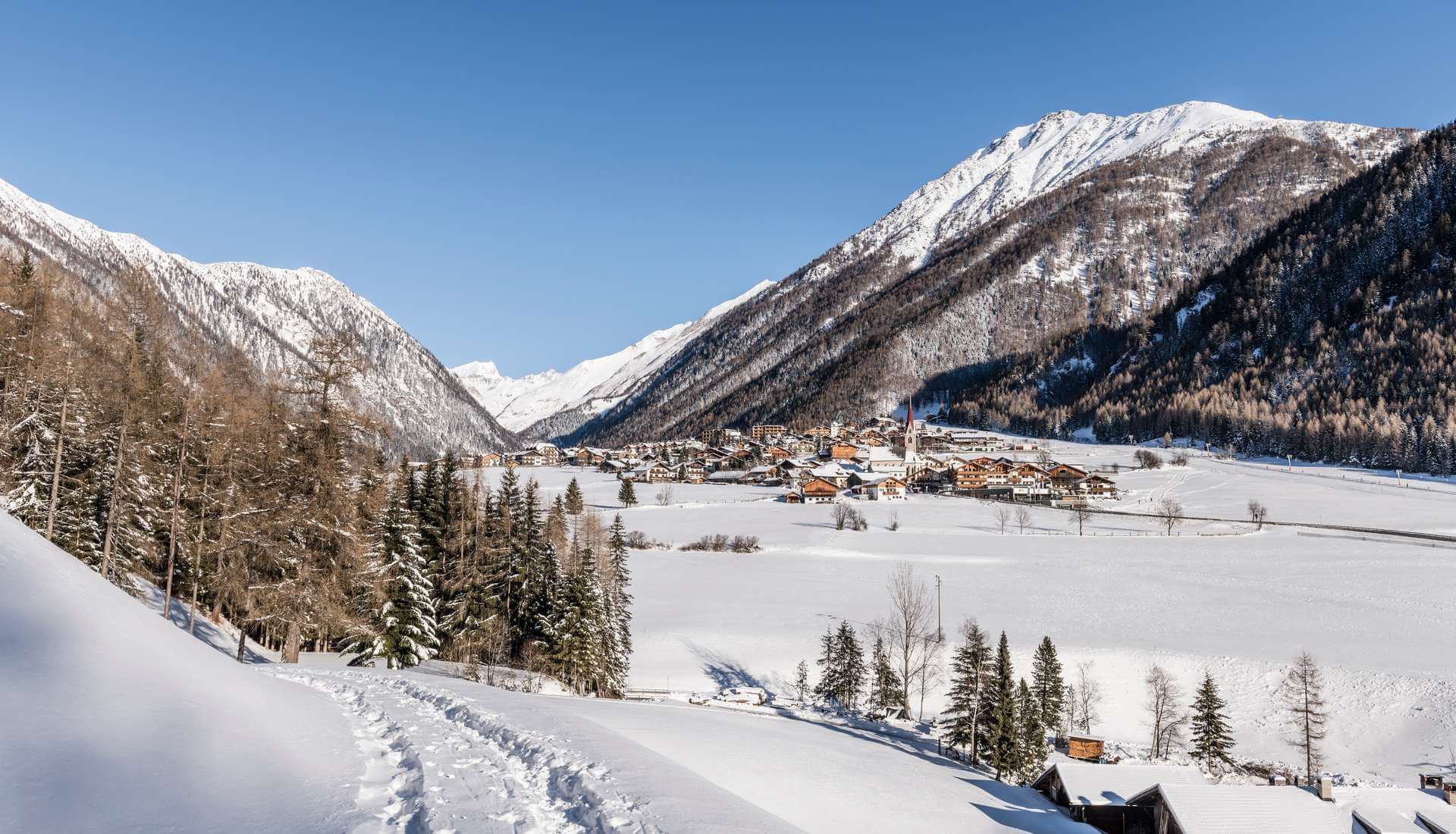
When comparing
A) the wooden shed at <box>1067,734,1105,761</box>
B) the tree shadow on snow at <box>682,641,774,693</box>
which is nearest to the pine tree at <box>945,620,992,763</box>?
the wooden shed at <box>1067,734,1105,761</box>

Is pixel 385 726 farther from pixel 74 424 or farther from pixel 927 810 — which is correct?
pixel 74 424

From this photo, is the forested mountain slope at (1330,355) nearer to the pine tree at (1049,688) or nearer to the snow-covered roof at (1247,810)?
the pine tree at (1049,688)

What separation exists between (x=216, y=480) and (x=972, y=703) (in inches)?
1140

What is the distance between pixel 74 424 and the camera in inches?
906

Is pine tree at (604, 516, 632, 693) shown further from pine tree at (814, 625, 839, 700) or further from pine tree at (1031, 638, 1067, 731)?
pine tree at (1031, 638, 1067, 731)

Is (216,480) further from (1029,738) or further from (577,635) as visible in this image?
(1029,738)

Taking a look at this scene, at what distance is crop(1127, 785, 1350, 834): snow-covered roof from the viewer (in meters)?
20.0

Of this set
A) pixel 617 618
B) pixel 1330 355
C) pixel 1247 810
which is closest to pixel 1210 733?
pixel 1247 810

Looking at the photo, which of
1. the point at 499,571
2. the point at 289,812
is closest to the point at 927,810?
the point at 289,812

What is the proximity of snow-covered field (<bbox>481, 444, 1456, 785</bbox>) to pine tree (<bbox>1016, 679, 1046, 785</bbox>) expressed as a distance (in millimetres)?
6157

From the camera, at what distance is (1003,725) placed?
30.6 metres

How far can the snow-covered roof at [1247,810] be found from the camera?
65.8 feet

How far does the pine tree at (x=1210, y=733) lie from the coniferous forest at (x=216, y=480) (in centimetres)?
2458

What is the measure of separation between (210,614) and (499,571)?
35.6 feet
